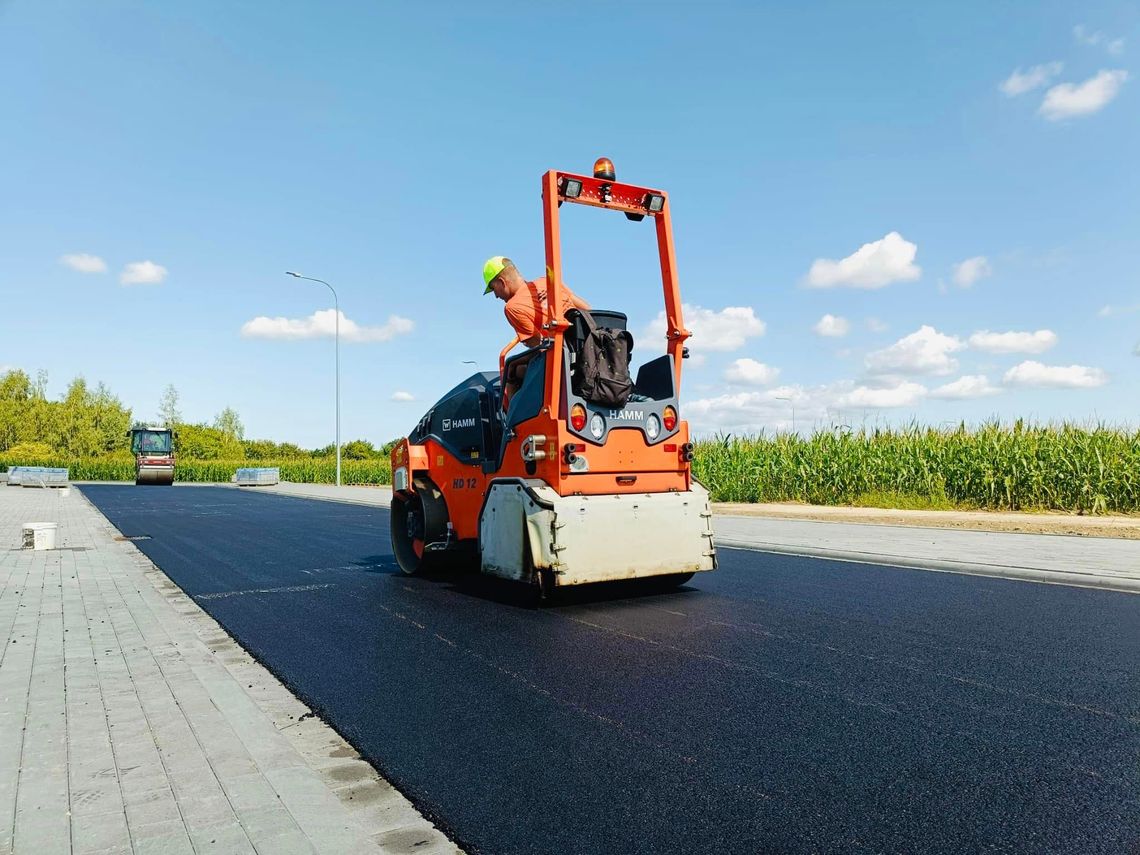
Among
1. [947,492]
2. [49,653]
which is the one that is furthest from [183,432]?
[49,653]

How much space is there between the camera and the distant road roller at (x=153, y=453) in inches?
1713

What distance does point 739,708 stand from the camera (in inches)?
157

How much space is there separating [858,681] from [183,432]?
87967 mm

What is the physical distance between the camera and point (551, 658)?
16.5 ft

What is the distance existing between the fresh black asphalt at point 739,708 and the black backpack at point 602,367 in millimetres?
1730

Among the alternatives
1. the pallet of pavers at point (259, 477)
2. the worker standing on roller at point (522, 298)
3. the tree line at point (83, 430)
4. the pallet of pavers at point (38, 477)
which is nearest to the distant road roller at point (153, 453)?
the pallet of pavers at point (38, 477)

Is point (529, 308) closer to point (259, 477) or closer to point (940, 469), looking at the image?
point (940, 469)

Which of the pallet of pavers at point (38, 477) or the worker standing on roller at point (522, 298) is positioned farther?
the pallet of pavers at point (38, 477)

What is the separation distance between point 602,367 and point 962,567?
4709mm

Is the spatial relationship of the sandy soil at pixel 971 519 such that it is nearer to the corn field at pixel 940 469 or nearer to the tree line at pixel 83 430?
the corn field at pixel 940 469

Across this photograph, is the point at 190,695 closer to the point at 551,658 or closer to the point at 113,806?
the point at 113,806

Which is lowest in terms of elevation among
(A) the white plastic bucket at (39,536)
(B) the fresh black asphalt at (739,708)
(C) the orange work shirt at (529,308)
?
(B) the fresh black asphalt at (739,708)

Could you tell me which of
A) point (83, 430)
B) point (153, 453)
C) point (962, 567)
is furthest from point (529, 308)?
point (83, 430)

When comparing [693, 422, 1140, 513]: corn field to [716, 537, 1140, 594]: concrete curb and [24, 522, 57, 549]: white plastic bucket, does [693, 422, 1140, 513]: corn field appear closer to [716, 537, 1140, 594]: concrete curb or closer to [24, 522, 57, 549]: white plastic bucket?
[716, 537, 1140, 594]: concrete curb
